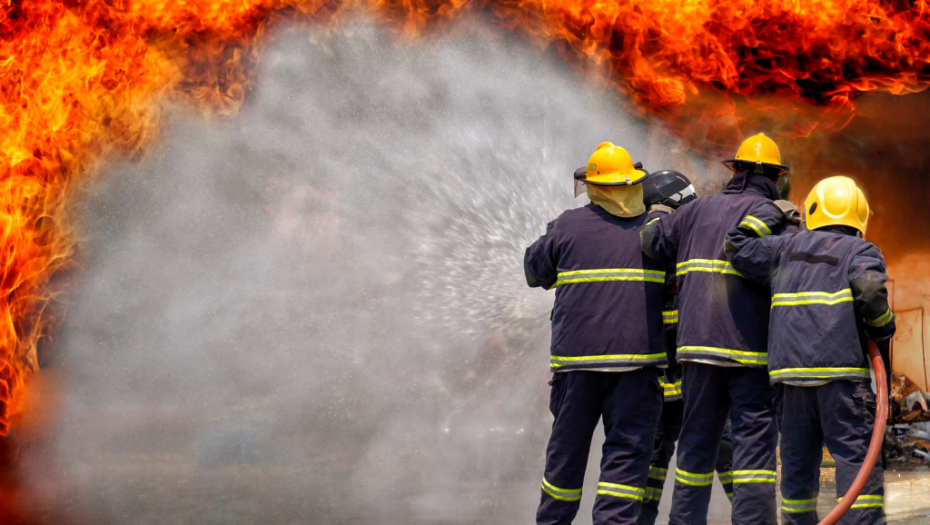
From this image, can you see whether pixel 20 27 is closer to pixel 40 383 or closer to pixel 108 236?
pixel 108 236

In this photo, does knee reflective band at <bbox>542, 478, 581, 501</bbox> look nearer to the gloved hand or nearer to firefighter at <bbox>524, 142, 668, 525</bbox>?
firefighter at <bbox>524, 142, 668, 525</bbox>

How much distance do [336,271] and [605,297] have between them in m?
5.06

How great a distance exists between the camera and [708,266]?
398 cm

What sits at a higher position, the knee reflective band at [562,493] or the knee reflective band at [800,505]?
the knee reflective band at [800,505]

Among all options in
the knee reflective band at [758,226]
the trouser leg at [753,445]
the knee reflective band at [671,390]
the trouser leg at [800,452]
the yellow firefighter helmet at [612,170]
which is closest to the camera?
the trouser leg at [800,452]

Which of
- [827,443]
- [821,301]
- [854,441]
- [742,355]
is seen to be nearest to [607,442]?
[742,355]

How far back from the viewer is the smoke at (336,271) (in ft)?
25.5

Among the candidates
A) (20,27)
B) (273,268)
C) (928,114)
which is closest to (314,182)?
(273,268)

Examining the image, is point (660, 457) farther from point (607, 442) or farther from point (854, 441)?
point (854, 441)

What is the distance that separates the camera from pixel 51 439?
776 cm

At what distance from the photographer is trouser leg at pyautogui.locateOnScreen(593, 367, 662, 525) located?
3887mm

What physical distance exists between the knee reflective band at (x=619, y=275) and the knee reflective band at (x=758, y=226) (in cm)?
51

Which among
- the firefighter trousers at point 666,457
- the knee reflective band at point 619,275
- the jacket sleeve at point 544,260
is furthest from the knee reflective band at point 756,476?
the jacket sleeve at point 544,260

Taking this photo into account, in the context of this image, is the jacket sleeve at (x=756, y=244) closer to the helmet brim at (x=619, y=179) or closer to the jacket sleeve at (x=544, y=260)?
the helmet brim at (x=619, y=179)
